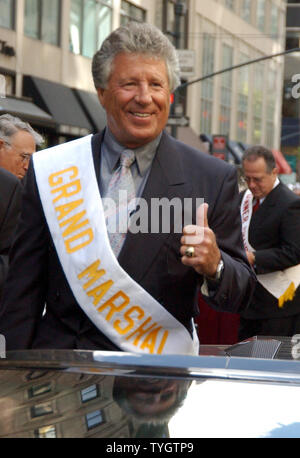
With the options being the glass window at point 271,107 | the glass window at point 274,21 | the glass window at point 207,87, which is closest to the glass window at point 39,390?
the glass window at point 207,87

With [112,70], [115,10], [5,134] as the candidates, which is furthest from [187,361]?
[115,10]

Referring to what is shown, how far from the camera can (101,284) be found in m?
3.12

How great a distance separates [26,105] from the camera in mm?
23875

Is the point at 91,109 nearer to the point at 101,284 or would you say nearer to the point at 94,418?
the point at 101,284

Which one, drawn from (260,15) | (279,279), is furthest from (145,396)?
(260,15)

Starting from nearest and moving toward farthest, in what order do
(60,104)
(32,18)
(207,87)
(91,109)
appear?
(32,18) < (60,104) < (91,109) < (207,87)

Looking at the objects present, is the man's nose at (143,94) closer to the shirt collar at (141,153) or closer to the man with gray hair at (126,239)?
the man with gray hair at (126,239)

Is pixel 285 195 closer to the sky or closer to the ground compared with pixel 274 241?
closer to the sky

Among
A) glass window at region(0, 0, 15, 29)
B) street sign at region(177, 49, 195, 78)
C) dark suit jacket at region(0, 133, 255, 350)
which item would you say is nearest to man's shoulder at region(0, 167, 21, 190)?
dark suit jacket at region(0, 133, 255, 350)

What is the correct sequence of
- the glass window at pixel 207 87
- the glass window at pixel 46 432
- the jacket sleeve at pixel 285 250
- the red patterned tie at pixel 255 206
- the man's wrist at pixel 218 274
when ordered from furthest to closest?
1. the glass window at pixel 207 87
2. the red patterned tie at pixel 255 206
3. the jacket sleeve at pixel 285 250
4. the man's wrist at pixel 218 274
5. the glass window at pixel 46 432

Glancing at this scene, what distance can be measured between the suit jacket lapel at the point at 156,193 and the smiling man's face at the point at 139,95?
0.28 ft

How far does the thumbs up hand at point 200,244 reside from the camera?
272 cm

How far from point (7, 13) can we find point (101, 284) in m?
20.9

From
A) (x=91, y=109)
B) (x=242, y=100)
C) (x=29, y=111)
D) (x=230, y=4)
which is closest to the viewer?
(x=29, y=111)
